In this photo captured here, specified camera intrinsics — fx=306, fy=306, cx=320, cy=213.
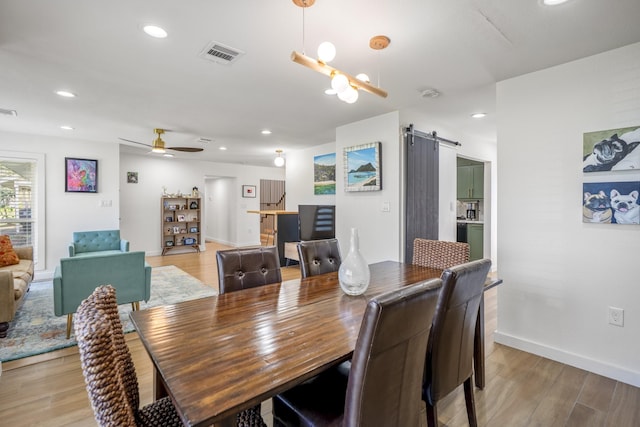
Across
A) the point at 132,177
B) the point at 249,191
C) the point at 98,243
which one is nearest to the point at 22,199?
the point at 98,243

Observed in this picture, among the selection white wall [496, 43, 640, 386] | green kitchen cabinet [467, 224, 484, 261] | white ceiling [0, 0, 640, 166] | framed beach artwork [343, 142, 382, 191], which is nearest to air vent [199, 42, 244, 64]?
white ceiling [0, 0, 640, 166]

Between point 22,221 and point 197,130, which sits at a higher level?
point 197,130

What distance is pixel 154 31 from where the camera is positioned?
6.52ft

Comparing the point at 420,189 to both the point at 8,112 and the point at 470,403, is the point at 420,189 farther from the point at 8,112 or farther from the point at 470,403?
the point at 8,112

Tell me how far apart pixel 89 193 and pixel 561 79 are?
6.77 meters

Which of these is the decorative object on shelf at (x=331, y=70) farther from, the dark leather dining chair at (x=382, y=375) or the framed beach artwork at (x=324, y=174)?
the framed beach artwork at (x=324, y=174)

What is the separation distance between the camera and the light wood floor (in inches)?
71.2

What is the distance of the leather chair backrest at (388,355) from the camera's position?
0.94 meters

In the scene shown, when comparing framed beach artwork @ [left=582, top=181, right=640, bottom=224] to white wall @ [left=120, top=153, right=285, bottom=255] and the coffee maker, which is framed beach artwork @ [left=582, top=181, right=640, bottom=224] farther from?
white wall @ [left=120, top=153, right=285, bottom=255]

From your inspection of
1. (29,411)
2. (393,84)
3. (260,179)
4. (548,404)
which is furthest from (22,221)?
(548,404)

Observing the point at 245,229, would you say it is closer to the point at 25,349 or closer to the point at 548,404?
the point at 25,349

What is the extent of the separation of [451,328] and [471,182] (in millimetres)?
5081

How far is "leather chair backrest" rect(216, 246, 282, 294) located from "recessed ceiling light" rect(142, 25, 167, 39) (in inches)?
58.4

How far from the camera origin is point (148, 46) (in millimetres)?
2186
